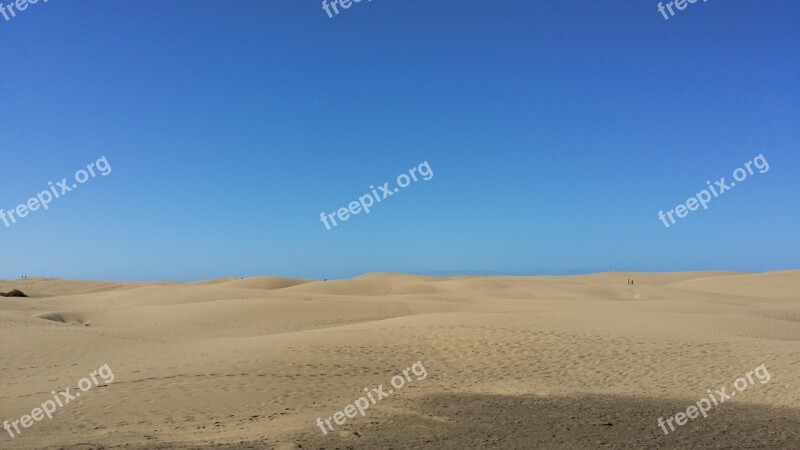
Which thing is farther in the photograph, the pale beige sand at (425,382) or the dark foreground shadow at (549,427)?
the pale beige sand at (425,382)

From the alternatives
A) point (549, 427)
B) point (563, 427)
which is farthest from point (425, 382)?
point (563, 427)

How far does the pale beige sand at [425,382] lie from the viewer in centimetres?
843

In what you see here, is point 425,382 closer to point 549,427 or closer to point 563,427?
point 549,427

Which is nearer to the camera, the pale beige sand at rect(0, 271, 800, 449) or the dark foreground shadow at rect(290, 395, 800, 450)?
the dark foreground shadow at rect(290, 395, 800, 450)

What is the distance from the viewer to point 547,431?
858 centimetres

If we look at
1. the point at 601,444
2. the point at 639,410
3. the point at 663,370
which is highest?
the point at 601,444

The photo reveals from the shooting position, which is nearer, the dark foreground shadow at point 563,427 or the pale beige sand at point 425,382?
the dark foreground shadow at point 563,427

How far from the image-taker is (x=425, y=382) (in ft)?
39.9

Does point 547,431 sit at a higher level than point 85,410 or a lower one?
lower

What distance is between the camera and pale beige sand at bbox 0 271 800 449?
8.43 m

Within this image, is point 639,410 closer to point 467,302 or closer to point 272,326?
point 272,326

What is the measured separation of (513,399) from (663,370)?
4.77 metres

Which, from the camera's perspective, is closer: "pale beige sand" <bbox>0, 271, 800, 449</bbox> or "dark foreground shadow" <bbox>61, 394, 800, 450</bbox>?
"dark foreground shadow" <bbox>61, 394, 800, 450</bbox>

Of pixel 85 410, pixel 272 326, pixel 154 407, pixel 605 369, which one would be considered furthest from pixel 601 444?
pixel 272 326
